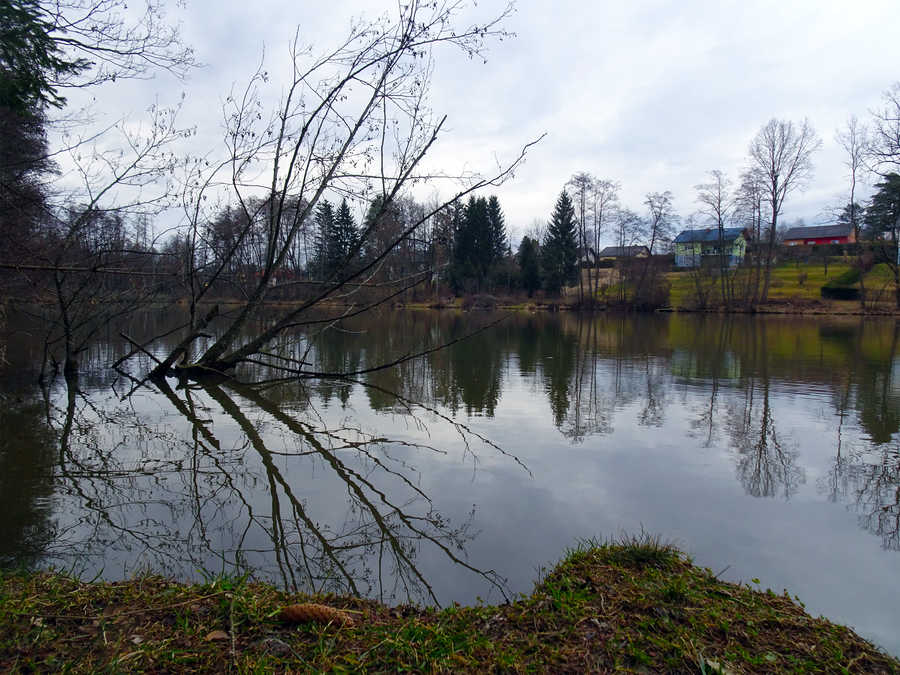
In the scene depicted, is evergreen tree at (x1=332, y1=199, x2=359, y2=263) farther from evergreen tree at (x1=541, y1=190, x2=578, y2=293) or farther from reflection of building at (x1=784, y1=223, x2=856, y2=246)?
reflection of building at (x1=784, y1=223, x2=856, y2=246)

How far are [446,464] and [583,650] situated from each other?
3.74 meters

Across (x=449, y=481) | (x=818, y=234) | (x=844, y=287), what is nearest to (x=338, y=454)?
(x=449, y=481)

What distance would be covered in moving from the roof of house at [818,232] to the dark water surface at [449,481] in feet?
269

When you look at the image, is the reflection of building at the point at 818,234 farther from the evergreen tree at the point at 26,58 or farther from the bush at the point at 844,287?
the evergreen tree at the point at 26,58

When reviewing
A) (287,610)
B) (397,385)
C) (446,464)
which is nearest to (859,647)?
(287,610)

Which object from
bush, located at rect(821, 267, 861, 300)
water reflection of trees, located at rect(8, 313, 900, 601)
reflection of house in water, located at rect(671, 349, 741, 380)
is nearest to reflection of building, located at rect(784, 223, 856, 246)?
bush, located at rect(821, 267, 861, 300)

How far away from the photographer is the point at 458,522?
15.2 feet

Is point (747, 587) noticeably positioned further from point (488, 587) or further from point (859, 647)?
point (488, 587)

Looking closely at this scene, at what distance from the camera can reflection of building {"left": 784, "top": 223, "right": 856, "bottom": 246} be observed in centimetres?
7775

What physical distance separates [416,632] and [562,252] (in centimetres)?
5526

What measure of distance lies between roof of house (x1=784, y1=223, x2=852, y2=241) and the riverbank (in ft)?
296

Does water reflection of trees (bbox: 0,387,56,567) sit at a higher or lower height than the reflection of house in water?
higher

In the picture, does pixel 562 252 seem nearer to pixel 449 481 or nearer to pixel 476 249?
pixel 476 249

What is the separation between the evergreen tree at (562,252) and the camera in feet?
184
